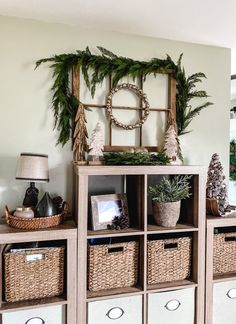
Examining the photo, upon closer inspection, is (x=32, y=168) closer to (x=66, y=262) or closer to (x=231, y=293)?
(x=66, y=262)

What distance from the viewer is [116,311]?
5.64ft

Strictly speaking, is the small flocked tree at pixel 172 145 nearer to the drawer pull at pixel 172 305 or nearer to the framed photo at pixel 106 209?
the framed photo at pixel 106 209

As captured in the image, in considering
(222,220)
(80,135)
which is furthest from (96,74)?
(222,220)

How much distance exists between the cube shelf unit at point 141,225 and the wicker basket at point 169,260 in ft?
0.13

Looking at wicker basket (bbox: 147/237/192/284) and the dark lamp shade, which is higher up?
the dark lamp shade

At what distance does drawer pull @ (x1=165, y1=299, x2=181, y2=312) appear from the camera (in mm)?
1815

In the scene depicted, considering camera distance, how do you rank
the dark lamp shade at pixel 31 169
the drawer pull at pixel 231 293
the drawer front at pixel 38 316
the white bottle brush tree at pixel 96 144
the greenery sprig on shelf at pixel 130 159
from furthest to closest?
the drawer pull at pixel 231 293, the white bottle brush tree at pixel 96 144, the greenery sprig on shelf at pixel 130 159, the dark lamp shade at pixel 31 169, the drawer front at pixel 38 316

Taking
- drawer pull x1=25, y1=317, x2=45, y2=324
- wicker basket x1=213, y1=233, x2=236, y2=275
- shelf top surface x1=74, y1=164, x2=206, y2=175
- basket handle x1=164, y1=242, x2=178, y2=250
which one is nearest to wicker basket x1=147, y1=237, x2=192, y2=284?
basket handle x1=164, y1=242, x2=178, y2=250

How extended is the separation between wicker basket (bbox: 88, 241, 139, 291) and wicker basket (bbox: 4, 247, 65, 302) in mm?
181

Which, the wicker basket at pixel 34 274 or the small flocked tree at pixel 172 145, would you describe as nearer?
the wicker basket at pixel 34 274

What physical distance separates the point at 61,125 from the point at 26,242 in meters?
0.78

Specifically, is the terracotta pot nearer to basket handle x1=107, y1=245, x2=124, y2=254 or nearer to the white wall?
basket handle x1=107, y1=245, x2=124, y2=254

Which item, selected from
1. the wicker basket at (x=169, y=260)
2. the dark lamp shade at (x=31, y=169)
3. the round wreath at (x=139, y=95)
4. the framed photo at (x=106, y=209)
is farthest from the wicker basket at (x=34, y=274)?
the round wreath at (x=139, y=95)

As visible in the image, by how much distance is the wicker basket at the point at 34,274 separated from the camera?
1.59 meters
